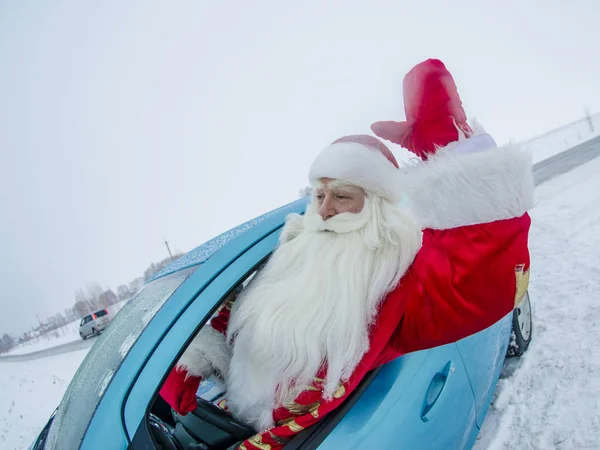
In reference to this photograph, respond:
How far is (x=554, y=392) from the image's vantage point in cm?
191

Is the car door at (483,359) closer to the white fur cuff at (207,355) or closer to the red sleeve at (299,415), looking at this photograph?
the red sleeve at (299,415)

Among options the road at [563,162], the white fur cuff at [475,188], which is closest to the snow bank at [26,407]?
the white fur cuff at [475,188]

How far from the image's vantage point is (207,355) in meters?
1.41

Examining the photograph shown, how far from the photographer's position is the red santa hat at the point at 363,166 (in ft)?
4.06

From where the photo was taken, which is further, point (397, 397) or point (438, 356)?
point (438, 356)

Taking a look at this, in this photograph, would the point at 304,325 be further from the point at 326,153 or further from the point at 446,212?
the point at 326,153

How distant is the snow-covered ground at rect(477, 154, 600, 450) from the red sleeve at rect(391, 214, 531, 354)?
20cm

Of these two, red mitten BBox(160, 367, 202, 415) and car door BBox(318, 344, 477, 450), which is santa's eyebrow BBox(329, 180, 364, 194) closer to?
car door BBox(318, 344, 477, 450)

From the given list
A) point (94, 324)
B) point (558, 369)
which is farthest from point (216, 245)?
point (94, 324)

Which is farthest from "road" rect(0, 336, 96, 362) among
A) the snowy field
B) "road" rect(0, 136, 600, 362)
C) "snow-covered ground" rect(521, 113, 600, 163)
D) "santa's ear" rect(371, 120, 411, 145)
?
"snow-covered ground" rect(521, 113, 600, 163)

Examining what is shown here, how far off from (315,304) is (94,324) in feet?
71.3

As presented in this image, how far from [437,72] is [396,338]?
879 millimetres

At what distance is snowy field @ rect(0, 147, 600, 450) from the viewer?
169 centimetres

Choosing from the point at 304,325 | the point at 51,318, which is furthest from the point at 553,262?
the point at 51,318
